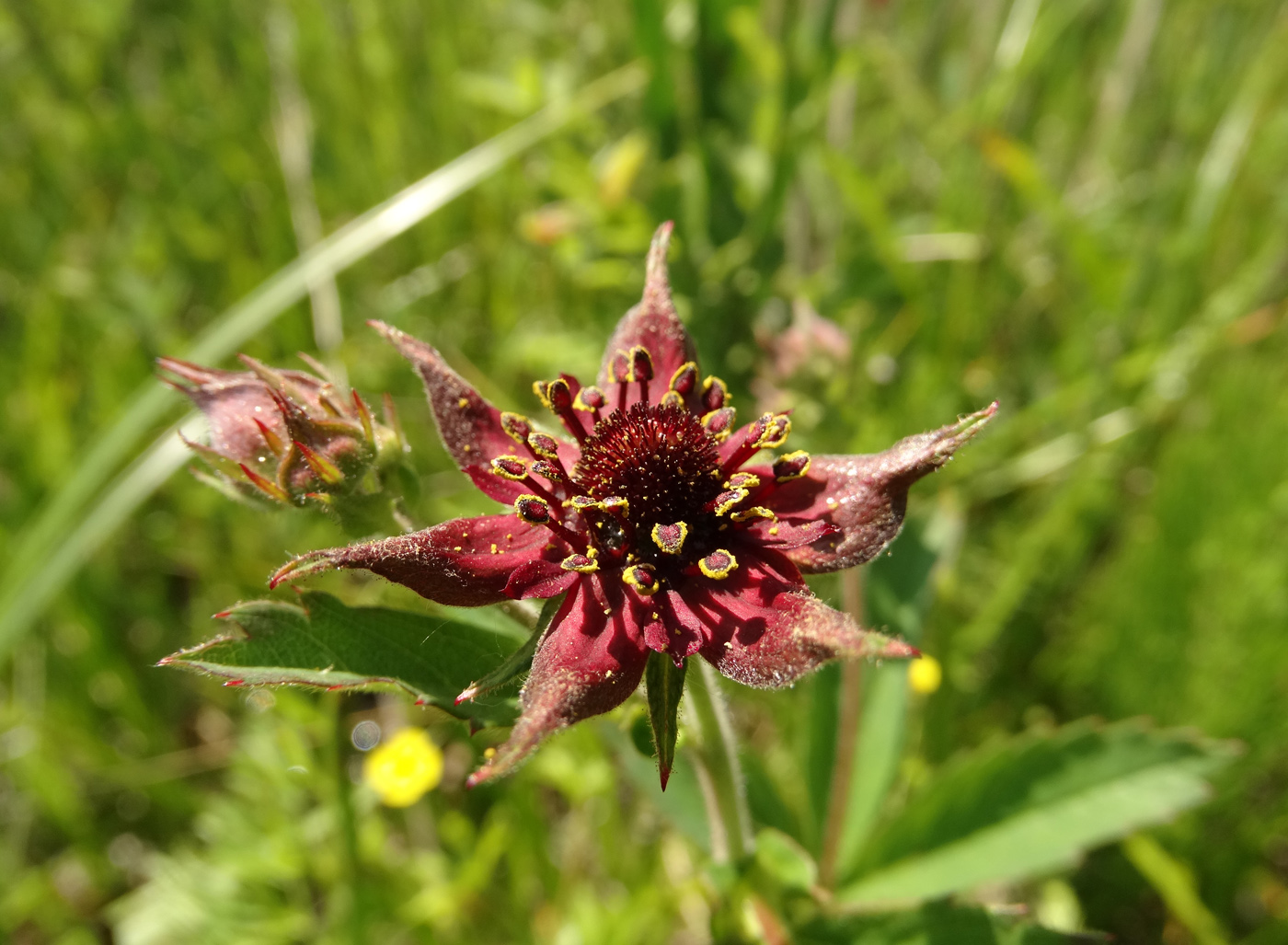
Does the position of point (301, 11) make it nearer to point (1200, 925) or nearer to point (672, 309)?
point (672, 309)

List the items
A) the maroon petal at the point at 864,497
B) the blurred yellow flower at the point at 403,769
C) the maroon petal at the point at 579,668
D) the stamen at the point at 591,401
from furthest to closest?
1. the blurred yellow flower at the point at 403,769
2. the stamen at the point at 591,401
3. the maroon petal at the point at 864,497
4. the maroon petal at the point at 579,668

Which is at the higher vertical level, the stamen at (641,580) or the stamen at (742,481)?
the stamen at (742,481)

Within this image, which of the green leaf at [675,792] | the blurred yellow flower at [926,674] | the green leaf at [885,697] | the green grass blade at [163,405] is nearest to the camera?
the green leaf at [675,792]

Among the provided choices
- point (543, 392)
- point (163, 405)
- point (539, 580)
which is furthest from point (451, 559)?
point (163, 405)

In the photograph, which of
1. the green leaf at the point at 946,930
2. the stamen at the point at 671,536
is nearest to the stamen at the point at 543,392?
the stamen at the point at 671,536

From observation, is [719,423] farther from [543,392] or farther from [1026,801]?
[1026,801]

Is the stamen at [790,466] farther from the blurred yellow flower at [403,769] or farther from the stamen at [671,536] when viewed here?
the blurred yellow flower at [403,769]
